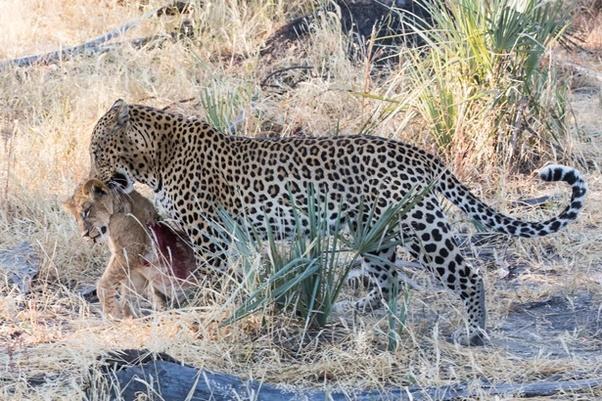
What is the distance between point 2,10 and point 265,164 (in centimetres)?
663

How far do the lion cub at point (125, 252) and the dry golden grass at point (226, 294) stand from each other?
0.20m

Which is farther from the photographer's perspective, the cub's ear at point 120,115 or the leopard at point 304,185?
the cub's ear at point 120,115

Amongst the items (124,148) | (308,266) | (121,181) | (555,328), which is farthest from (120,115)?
(555,328)

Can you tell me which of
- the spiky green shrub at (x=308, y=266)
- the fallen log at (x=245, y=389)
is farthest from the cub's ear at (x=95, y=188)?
the fallen log at (x=245, y=389)

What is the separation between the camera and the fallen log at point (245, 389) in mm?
5168

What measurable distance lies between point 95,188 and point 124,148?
0.44 meters

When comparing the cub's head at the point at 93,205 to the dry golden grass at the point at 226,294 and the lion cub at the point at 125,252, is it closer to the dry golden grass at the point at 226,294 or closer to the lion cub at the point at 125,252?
the lion cub at the point at 125,252

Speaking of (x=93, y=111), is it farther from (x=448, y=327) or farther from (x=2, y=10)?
(x=448, y=327)

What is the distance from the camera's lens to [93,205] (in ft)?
22.0

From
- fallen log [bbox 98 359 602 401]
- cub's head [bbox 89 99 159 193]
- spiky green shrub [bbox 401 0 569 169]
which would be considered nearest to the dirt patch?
fallen log [bbox 98 359 602 401]

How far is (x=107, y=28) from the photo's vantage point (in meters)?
12.4

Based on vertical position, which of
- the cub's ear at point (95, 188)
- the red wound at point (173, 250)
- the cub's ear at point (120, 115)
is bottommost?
the red wound at point (173, 250)

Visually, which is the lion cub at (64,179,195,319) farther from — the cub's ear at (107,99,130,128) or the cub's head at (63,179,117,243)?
A: the cub's ear at (107,99,130,128)

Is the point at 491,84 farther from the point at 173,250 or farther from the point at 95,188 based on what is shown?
the point at 95,188
